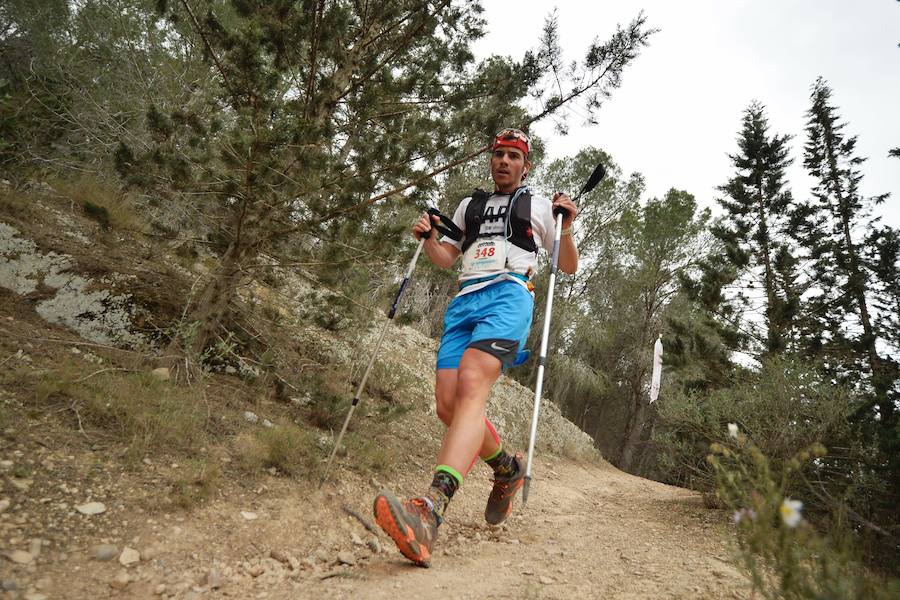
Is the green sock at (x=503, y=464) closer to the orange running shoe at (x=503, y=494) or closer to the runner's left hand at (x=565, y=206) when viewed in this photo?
the orange running shoe at (x=503, y=494)

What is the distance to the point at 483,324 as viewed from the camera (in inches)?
95.1

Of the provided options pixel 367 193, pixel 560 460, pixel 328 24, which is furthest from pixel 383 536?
pixel 560 460

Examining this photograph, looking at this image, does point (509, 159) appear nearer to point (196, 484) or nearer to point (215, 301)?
point (196, 484)

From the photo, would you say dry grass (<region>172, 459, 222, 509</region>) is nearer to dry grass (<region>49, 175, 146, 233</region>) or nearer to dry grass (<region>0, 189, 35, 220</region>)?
dry grass (<region>49, 175, 146, 233</region>)

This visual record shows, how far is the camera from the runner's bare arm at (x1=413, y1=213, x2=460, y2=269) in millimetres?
2896

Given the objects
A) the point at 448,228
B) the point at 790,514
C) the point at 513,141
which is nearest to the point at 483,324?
the point at 448,228

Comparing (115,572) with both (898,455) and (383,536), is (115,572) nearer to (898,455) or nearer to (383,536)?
(383,536)

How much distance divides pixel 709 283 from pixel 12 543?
13059mm

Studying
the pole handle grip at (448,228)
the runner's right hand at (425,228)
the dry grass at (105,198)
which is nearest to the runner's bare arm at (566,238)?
the pole handle grip at (448,228)

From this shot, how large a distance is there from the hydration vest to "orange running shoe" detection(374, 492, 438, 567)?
150 centimetres

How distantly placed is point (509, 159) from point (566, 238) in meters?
0.61

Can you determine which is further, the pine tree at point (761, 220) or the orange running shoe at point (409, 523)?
the pine tree at point (761, 220)

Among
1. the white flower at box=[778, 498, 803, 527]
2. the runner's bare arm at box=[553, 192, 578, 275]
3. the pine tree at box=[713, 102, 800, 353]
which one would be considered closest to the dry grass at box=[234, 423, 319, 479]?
the runner's bare arm at box=[553, 192, 578, 275]

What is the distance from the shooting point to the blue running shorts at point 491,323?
2.37 metres
